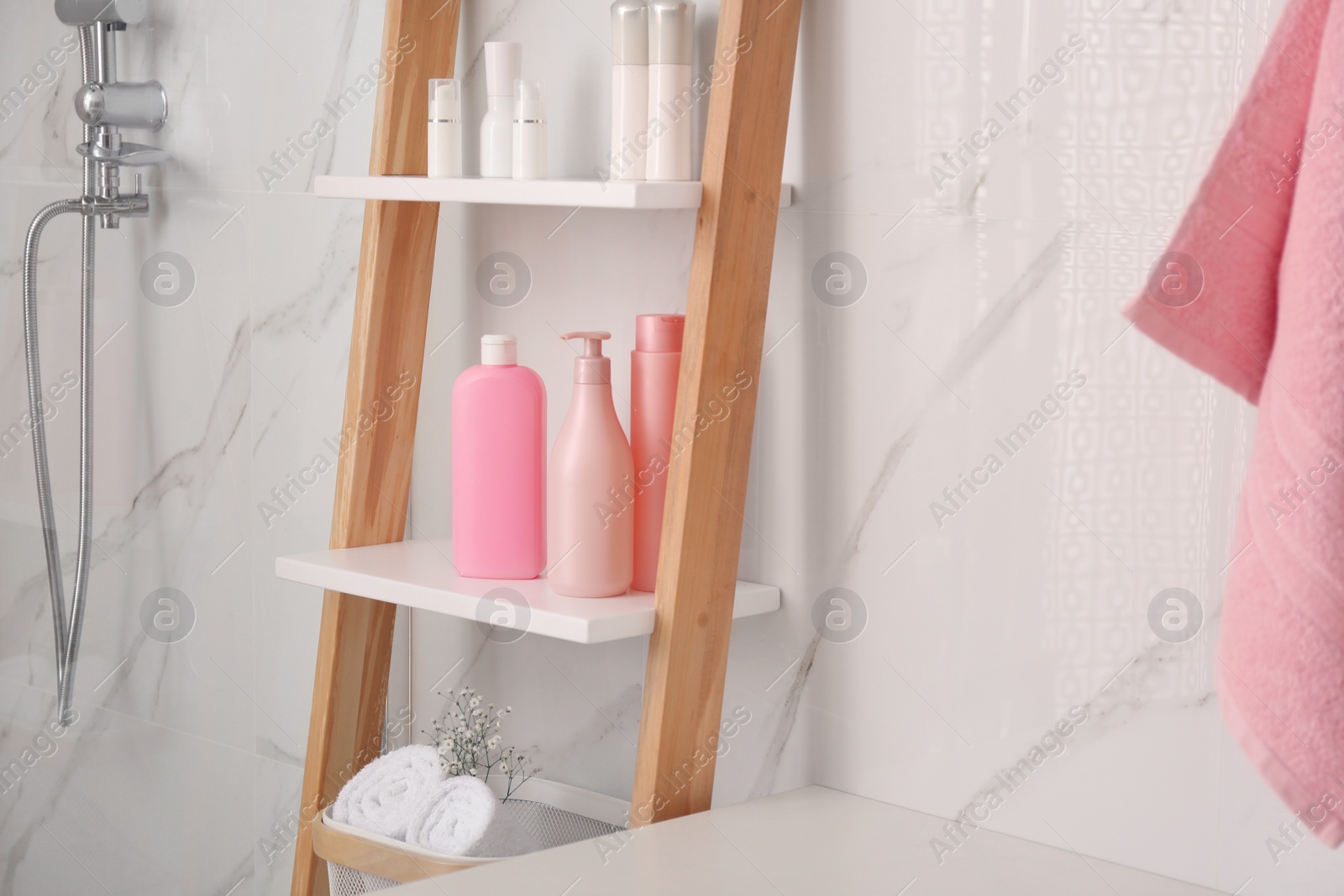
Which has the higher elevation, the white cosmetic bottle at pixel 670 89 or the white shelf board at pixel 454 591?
the white cosmetic bottle at pixel 670 89

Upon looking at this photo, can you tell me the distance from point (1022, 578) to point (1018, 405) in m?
0.11

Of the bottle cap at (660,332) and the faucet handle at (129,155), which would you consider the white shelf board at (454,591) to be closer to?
the bottle cap at (660,332)

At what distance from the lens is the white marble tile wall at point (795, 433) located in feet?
2.78

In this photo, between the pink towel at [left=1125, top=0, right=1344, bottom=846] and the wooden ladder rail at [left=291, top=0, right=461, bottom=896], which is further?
the wooden ladder rail at [left=291, top=0, right=461, bottom=896]

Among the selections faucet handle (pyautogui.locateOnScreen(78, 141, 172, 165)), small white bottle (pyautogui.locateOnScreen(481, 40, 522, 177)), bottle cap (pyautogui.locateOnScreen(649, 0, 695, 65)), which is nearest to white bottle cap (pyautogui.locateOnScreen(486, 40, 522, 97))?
small white bottle (pyautogui.locateOnScreen(481, 40, 522, 177))

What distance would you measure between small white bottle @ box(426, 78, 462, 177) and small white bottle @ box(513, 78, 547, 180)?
8 centimetres

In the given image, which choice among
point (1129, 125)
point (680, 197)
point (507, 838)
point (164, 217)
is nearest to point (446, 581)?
point (507, 838)

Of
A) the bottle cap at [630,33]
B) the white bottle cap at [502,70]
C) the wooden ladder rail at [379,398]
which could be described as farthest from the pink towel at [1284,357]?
the wooden ladder rail at [379,398]

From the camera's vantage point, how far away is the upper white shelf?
912mm

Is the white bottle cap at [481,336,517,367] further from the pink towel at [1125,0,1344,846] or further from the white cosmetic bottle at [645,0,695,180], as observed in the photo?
the pink towel at [1125,0,1344,846]

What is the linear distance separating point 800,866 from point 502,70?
616mm

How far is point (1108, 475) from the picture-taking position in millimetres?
868

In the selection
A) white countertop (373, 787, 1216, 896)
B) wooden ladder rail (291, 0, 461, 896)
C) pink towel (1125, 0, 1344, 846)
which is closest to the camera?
pink towel (1125, 0, 1344, 846)

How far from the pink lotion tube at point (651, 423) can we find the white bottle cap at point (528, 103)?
0.17m
